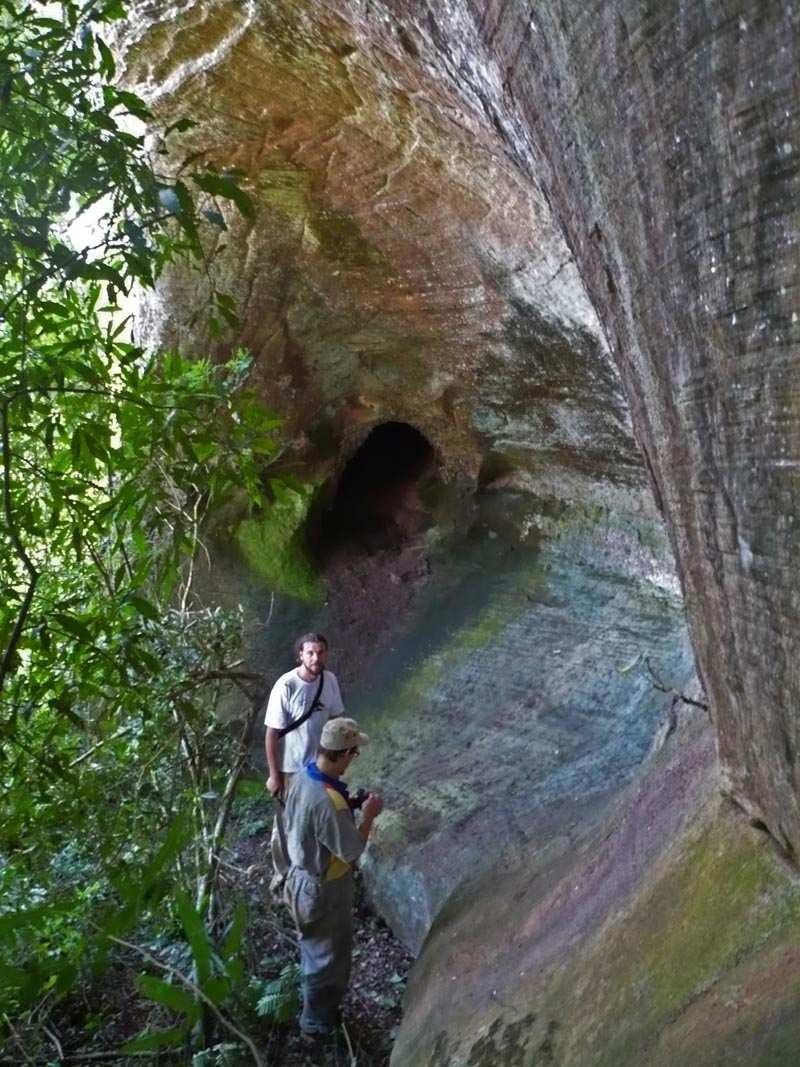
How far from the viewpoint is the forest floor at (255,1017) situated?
4051 mm

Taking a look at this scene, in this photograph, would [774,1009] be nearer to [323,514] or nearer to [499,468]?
[499,468]

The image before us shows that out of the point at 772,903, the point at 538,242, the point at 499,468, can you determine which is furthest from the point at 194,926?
the point at 499,468

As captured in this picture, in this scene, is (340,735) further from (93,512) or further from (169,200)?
(169,200)

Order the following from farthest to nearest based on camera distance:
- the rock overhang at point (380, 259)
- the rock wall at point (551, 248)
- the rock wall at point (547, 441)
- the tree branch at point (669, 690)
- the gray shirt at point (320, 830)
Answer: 1. the rock overhang at point (380, 259)
2. the gray shirt at point (320, 830)
3. the tree branch at point (669, 690)
4. the rock wall at point (547, 441)
5. the rock wall at point (551, 248)

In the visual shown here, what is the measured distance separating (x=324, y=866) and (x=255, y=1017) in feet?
3.01

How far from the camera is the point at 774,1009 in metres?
1.88

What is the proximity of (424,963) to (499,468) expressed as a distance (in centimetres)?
454

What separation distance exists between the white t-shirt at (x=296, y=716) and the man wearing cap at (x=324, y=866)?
2.18ft

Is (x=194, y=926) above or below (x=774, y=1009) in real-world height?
above

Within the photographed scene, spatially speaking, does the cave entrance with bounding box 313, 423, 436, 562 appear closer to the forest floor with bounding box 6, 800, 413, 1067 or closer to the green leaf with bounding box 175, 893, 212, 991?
the forest floor with bounding box 6, 800, 413, 1067

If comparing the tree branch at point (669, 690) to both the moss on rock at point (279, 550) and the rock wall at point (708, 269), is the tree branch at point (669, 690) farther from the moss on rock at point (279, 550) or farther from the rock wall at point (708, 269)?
the moss on rock at point (279, 550)

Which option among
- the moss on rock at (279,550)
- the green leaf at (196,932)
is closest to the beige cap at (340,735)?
the green leaf at (196,932)

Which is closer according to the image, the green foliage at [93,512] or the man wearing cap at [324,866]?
the green foliage at [93,512]

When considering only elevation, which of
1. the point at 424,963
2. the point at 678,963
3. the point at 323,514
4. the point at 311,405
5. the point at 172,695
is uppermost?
the point at 311,405
